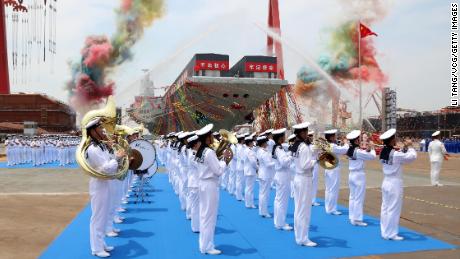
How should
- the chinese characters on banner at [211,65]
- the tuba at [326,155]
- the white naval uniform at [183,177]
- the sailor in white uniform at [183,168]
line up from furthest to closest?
the chinese characters on banner at [211,65], the white naval uniform at [183,177], the sailor in white uniform at [183,168], the tuba at [326,155]

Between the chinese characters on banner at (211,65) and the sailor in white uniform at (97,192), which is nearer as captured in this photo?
the sailor in white uniform at (97,192)

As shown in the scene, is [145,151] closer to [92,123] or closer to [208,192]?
[92,123]

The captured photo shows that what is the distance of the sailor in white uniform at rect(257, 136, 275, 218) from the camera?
33.6 feet

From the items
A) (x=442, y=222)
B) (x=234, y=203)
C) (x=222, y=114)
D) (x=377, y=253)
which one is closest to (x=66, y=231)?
(x=234, y=203)

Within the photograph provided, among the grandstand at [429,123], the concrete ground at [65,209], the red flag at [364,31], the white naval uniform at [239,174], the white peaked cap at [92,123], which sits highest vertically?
the red flag at [364,31]

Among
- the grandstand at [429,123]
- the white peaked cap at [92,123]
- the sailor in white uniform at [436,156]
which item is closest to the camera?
the white peaked cap at [92,123]

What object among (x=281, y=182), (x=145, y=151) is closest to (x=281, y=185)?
(x=281, y=182)

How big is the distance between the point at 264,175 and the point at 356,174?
228cm

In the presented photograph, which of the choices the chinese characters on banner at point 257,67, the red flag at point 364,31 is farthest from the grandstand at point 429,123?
the red flag at point 364,31

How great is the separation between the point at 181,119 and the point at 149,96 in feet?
33.9

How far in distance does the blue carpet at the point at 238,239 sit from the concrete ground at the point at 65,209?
1.33 feet

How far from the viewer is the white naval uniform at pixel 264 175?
10.2 m

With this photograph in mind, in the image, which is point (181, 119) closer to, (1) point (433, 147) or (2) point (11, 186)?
(2) point (11, 186)

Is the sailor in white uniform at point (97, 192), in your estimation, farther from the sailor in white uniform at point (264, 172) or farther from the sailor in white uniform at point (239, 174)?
the sailor in white uniform at point (239, 174)
